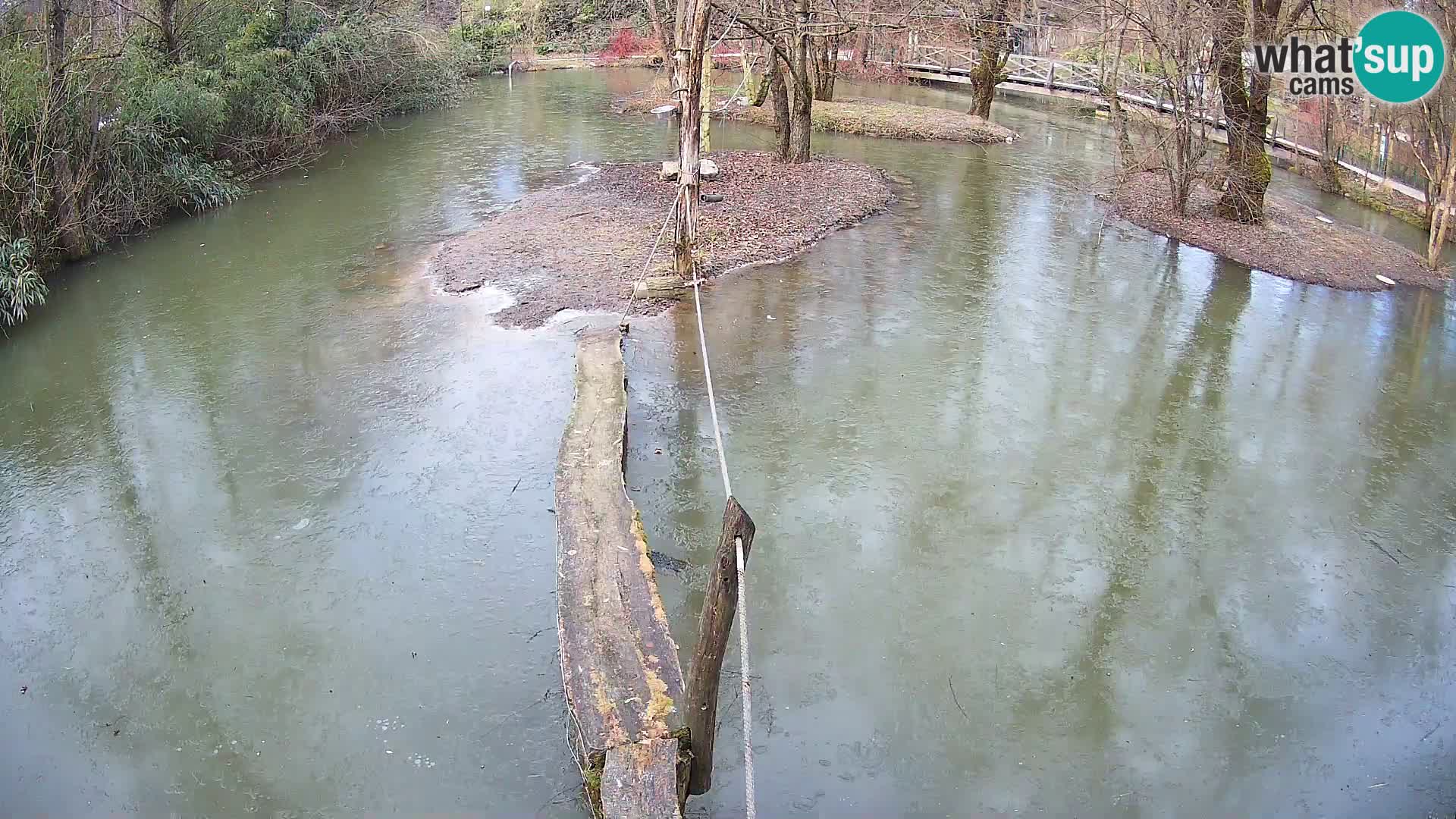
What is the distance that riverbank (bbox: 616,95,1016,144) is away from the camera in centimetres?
1878

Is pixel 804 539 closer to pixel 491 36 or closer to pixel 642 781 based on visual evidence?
pixel 642 781

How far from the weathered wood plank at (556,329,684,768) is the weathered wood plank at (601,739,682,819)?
0.27ft

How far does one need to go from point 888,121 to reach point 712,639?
17.3 metres

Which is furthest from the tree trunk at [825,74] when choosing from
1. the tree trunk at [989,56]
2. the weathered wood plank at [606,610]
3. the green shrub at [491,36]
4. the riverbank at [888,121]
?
the weathered wood plank at [606,610]

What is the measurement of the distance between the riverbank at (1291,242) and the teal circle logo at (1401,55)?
1843 mm

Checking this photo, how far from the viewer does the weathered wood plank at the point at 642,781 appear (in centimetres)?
368

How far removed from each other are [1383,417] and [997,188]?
7.99 meters

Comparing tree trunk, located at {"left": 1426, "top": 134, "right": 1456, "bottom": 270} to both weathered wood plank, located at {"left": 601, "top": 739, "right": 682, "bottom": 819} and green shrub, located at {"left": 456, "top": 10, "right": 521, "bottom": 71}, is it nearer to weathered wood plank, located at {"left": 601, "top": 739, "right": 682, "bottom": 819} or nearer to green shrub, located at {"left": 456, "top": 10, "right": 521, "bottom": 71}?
weathered wood plank, located at {"left": 601, "top": 739, "right": 682, "bottom": 819}

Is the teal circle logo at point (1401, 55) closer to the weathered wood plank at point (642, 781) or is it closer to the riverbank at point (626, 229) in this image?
the riverbank at point (626, 229)

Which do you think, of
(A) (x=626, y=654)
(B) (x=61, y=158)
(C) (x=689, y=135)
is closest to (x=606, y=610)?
(A) (x=626, y=654)

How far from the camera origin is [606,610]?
479 cm

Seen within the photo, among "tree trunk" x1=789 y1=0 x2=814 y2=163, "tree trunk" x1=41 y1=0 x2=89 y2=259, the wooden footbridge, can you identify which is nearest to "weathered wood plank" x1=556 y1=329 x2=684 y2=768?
the wooden footbridge

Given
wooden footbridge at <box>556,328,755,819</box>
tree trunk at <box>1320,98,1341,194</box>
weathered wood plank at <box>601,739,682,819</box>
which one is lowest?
weathered wood plank at <box>601,739,682,819</box>

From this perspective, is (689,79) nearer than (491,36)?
Yes
